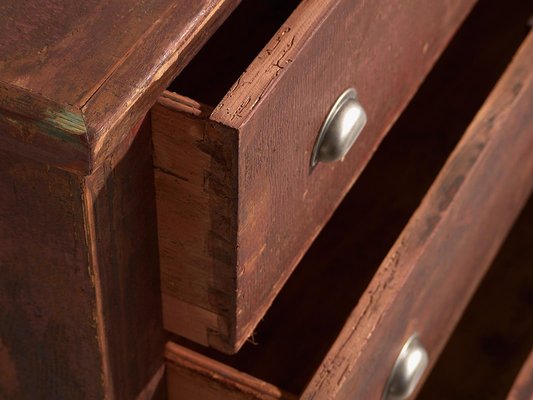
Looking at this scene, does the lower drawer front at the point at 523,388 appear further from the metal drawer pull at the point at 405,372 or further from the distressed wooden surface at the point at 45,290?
the distressed wooden surface at the point at 45,290

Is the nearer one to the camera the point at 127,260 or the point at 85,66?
the point at 85,66

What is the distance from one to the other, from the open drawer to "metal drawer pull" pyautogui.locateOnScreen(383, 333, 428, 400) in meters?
0.14

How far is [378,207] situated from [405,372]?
0.24 metres

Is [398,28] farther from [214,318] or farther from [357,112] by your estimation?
[214,318]

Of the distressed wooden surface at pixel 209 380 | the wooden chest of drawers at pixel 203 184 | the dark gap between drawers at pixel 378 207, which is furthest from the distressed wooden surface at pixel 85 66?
the dark gap between drawers at pixel 378 207

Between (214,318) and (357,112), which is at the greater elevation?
(357,112)

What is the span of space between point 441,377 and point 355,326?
1.03 ft

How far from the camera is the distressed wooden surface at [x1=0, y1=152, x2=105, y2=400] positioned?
1.59 feet

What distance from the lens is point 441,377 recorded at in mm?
935

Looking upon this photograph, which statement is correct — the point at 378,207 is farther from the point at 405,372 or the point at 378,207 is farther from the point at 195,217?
the point at 195,217

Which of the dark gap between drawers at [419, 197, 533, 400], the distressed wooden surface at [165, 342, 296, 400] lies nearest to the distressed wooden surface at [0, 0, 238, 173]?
the distressed wooden surface at [165, 342, 296, 400]

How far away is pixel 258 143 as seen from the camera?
0.50 m

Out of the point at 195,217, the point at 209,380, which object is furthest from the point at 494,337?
the point at 195,217

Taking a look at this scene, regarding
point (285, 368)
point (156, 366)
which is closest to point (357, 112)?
point (156, 366)
